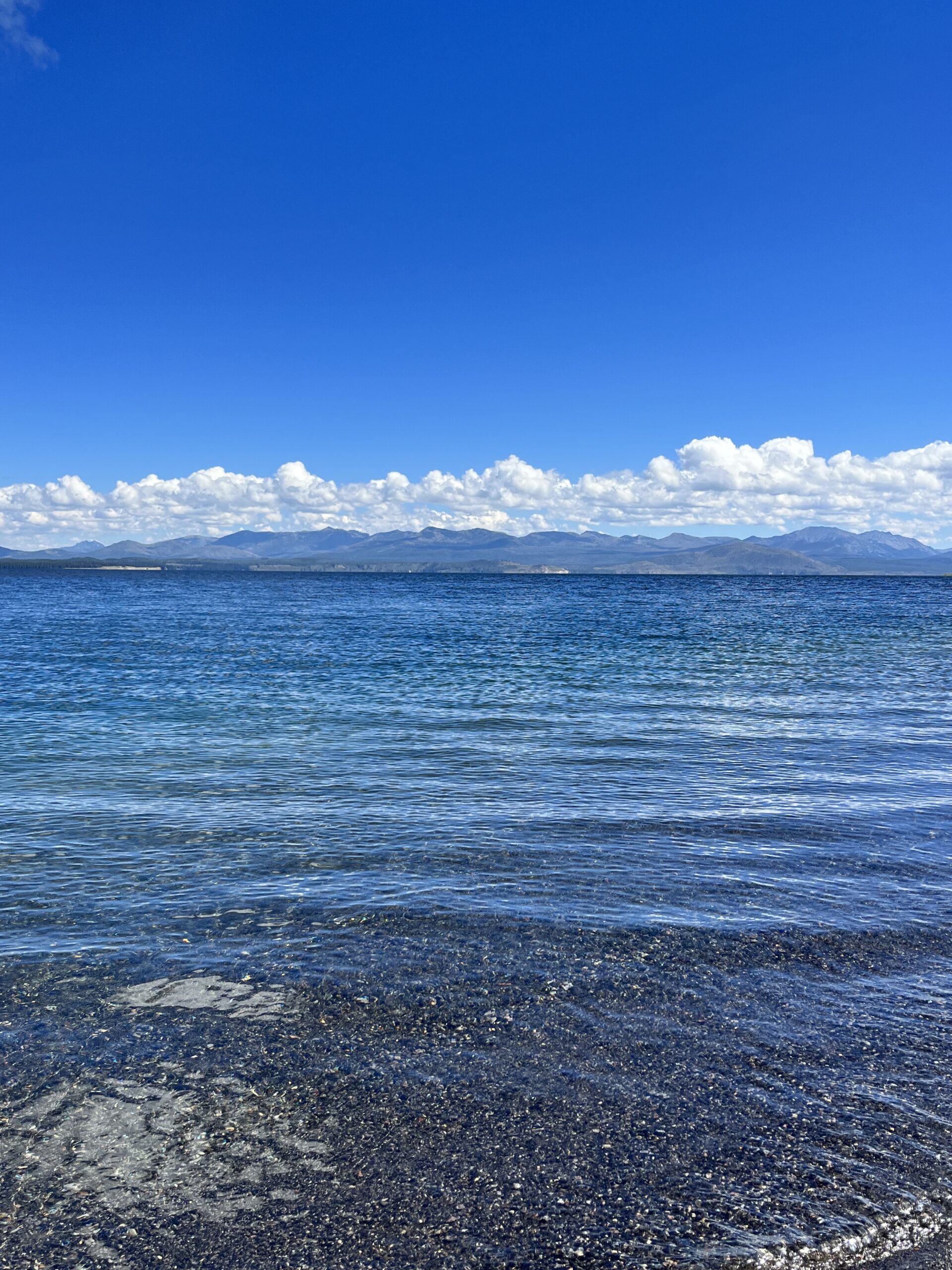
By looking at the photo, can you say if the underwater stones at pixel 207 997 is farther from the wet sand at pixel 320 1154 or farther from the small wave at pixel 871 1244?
the small wave at pixel 871 1244

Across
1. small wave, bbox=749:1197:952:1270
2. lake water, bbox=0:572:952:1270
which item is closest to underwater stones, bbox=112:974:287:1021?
lake water, bbox=0:572:952:1270

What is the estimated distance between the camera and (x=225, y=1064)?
7.99 meters

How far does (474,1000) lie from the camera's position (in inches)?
362

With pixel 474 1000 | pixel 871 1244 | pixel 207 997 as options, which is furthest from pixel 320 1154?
pixel 871 1244

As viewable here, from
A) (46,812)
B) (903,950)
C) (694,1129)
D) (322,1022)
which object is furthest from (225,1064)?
(46,812)

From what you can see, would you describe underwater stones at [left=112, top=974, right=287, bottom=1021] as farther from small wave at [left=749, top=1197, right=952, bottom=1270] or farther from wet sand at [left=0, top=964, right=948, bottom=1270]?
small wave at [left=749, top=1197, right=952, bottom=1270]

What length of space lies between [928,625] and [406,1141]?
78.3 meters

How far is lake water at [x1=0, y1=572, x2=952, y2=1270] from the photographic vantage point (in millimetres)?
6156

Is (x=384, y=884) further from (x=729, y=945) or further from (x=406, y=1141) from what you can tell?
(x=406, y=1141)

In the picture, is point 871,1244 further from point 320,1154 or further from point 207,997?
point 207,997

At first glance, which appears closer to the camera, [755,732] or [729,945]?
[729,945]

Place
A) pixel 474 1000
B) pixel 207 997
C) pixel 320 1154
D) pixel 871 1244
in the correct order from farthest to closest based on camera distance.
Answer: pixel 207 997 < pixel 474 1000 < pixel 320 1154 < pixel 871 1244

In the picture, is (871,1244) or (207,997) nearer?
(871,1244)

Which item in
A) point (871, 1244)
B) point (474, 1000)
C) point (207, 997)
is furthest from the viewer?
point (207, 997)
